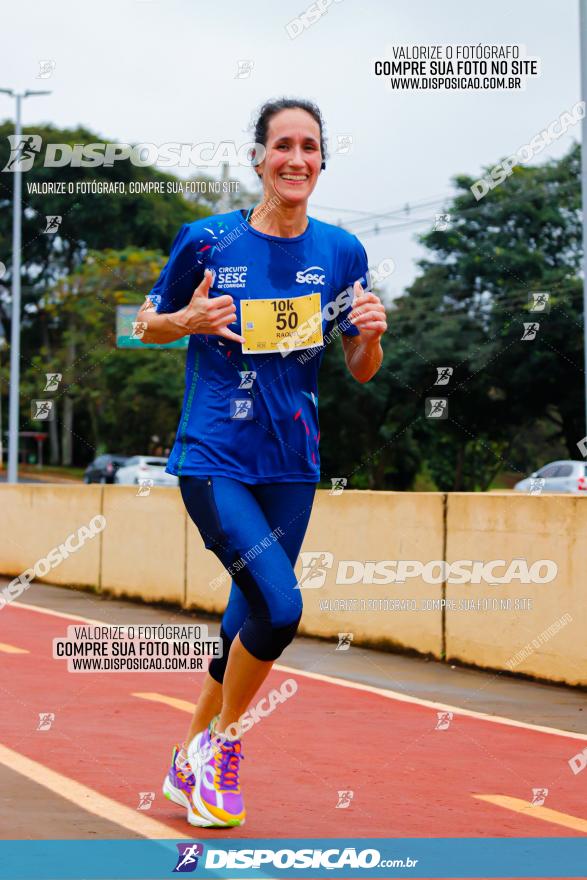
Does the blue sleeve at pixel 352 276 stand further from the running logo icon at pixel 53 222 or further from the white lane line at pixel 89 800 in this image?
the running logo icon at pixel 53 222

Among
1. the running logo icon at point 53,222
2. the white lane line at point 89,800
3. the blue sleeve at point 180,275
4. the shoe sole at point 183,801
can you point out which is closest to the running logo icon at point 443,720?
the white lane line at point 89,800

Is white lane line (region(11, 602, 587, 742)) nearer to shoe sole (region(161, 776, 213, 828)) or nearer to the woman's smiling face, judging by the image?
shoe sole (region(161, 776, 213, 828))

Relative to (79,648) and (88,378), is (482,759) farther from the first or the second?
(88,378)

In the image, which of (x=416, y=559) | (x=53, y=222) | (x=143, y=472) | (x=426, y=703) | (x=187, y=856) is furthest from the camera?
(x=143, y=472)

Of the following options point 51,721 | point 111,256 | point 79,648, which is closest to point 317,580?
point 79,648

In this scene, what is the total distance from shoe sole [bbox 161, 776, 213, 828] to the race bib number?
57.5 inches

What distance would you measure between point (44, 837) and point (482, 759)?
249 centimetres

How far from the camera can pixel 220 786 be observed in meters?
5.07

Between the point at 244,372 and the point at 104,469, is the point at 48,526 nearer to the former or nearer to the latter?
the point at 244,372

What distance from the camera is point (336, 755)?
6.84 meters

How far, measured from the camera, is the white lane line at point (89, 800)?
16.5ft

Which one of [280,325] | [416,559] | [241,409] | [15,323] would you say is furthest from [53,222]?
[241,409]

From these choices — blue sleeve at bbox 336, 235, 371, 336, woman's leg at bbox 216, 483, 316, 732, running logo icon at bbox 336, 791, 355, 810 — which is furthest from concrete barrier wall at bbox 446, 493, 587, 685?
woman's leg at bbox 216, 483, 316, 732

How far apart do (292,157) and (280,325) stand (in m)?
0.55
